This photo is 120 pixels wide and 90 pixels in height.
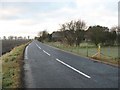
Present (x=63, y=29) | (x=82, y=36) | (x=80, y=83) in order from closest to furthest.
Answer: (x=80, y=83) → (x=82, y=36) → (x=63, y=29)

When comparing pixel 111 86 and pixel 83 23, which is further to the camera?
pixel 83 23

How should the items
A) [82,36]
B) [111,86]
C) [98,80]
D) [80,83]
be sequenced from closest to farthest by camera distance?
[111,86], [80,83], [98,80], [82,36]

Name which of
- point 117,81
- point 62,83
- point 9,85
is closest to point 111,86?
point 117,81

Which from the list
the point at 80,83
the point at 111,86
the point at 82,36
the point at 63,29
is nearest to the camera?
the point at 111,86

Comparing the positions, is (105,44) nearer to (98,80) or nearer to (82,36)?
(82,36)

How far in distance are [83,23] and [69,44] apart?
5.57 meters

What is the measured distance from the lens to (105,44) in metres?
54.4

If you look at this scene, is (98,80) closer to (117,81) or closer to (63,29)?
(117,81)

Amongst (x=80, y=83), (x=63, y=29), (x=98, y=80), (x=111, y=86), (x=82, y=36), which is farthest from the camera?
(x=63, y=29)

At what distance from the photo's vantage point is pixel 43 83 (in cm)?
1127

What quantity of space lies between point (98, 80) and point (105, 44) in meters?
43.5

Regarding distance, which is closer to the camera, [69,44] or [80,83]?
[80,83]

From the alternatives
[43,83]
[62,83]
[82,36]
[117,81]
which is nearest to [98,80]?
[117,81]

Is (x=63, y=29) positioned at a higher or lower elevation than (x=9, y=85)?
higher
